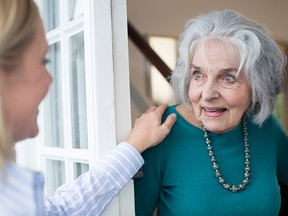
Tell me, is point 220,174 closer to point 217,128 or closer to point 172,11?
point 217,128

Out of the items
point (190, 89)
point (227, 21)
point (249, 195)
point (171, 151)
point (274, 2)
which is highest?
point (274, 2)

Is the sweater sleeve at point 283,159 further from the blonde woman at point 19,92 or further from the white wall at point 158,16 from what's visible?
the white wall at point 158,16

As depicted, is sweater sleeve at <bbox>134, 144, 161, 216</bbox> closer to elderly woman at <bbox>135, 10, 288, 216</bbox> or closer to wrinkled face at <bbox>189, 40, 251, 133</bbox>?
elderly woman at <bbox>135, 10, 288, 216</bbox>

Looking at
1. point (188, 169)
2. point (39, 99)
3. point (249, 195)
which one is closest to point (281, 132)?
point (249, 195)

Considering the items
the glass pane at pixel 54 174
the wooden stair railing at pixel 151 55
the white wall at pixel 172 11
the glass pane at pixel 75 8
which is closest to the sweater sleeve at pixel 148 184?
the glass pane at pixel 54 174

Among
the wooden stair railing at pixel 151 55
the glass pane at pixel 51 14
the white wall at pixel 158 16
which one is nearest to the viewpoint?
the glass pane at pixel 51 14

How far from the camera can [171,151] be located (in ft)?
4.63

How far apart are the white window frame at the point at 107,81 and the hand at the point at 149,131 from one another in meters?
0.04

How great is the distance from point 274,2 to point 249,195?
3.03m

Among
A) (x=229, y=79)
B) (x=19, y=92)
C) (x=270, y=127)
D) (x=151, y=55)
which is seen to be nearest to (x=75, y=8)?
(x=229, y=79)

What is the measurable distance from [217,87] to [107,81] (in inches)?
14.5

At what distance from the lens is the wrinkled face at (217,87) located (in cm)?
131

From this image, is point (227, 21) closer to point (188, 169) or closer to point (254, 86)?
point (254, 86)

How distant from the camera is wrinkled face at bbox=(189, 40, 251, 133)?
131 centimetres
